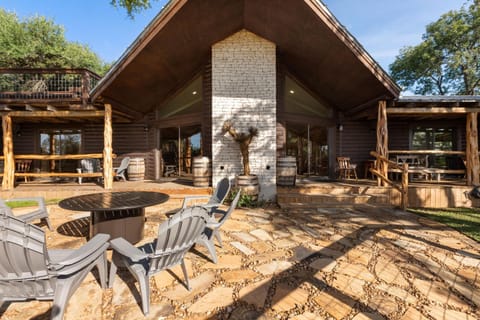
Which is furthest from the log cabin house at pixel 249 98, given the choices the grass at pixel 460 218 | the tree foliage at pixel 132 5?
the tree foliage at pixel 132 5

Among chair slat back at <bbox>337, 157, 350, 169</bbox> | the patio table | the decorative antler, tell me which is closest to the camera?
the patio table

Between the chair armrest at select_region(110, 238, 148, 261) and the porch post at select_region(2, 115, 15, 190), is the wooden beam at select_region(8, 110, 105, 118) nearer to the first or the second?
the porch post at select_region(2, 115, 15, 190)

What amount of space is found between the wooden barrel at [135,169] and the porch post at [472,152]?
1003 cm

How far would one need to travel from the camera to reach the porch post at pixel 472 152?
5953mm

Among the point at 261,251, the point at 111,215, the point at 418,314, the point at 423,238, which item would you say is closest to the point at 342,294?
the point at 418,314

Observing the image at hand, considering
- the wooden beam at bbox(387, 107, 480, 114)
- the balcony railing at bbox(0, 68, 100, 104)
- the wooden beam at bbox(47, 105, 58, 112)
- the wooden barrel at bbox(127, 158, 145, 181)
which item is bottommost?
the wooden barrel at bbox(127, 158, 145, 181)

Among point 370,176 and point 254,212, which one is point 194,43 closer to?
point 254,212

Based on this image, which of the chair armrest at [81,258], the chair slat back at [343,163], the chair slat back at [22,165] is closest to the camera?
the chair armrest at [81,258]

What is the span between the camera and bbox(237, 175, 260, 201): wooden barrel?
535 cm

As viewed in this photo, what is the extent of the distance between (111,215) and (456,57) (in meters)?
25.4

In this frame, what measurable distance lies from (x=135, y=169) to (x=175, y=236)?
673cm

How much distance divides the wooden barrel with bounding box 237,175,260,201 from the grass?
370cm

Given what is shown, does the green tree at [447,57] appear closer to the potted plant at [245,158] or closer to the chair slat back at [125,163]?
the potted plant at [245,158]

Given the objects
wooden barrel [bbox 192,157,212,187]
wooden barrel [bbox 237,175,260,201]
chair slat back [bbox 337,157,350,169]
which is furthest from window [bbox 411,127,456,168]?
wooden barrel [bbox 192,157,212,187]
